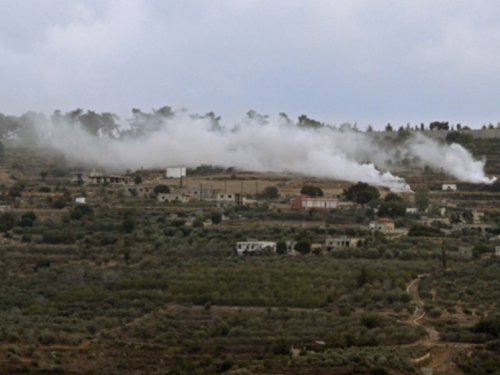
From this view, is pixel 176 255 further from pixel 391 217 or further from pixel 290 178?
pixel 290 178

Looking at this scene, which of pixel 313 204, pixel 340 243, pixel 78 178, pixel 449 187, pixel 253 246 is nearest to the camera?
pixel 253 246

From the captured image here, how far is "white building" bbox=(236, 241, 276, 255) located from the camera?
195 ft

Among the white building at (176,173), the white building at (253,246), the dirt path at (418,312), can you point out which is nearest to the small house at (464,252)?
the dirt path at (418,312)

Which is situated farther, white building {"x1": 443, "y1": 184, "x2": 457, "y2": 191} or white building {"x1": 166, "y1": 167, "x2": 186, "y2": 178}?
white building {"x1": 166, "y1": 167, "x2": 186, "y2": 178}

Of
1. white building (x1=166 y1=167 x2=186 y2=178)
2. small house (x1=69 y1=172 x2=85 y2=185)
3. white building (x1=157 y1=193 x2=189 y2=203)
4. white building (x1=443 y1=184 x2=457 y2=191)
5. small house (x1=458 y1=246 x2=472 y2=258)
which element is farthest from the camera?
white building (x1=166 y1=167 x2=186 y2=178)

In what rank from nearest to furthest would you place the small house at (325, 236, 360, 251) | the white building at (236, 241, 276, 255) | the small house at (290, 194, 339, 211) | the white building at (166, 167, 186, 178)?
the white building at (236, 241, 276, 255) < the small house at (325, 236, 360, 251) < the small house at (290, 194, 339, 211) < the white building at (166, 167, 186, 178)

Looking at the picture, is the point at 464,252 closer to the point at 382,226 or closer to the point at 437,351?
the point at 382,226

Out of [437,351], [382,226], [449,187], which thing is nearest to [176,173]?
Answer: [449,187]

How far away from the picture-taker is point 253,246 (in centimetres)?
5981

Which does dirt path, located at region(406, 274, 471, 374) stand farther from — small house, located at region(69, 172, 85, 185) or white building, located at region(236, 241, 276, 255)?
small house, located at region(69, 172, 85, 185)

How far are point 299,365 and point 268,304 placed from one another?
10569 mm

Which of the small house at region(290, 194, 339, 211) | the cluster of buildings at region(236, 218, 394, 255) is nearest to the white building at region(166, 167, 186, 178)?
the small house at region(290, 194, 339, 211)

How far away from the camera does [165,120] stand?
4183 inches

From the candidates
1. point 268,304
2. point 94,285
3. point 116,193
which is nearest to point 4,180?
point 116,193
